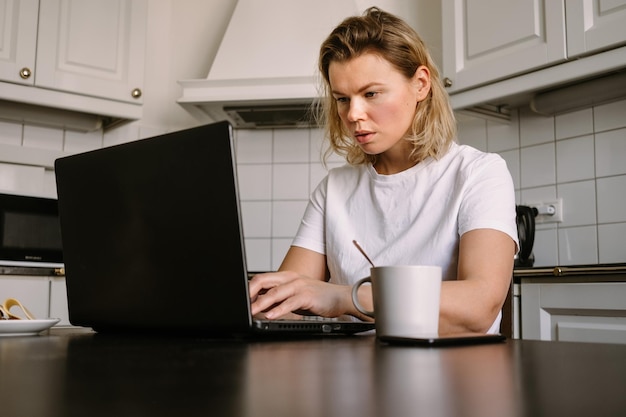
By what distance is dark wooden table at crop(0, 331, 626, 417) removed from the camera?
277 mm

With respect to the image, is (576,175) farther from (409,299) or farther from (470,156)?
(409,299)

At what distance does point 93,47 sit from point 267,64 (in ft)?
2.34

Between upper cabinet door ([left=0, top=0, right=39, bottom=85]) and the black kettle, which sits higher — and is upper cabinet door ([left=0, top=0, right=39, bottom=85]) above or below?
above

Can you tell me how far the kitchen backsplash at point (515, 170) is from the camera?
2.23 m

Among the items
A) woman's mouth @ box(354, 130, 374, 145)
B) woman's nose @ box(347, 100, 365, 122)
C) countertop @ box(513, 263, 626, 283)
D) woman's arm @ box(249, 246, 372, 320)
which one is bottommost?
woman's arm @ box(249, 246, 372, 320)

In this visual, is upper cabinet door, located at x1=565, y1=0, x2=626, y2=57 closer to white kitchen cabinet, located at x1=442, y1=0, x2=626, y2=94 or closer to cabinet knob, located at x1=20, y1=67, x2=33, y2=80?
white kitchen cabinet, located at x1=442, y1=0, x2=626, y2=94

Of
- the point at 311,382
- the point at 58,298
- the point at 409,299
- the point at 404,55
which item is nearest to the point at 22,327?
→ the point at 409,299

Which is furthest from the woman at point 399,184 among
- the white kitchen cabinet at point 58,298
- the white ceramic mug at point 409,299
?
the white kitchen cabinet at point 58,298

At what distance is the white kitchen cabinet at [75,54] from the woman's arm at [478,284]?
6.41 feet

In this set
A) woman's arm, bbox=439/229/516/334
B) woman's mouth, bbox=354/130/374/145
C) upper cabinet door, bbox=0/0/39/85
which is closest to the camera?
woman's arm, bbox=439/229/516/334

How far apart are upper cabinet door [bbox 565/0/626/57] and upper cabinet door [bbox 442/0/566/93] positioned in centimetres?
3

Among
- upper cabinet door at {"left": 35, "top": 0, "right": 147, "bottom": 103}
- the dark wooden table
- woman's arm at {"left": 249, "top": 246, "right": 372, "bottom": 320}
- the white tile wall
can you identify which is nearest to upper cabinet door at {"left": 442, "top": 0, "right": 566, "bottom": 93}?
the white tile wall

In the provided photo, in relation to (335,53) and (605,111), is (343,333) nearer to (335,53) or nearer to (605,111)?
(335,53)

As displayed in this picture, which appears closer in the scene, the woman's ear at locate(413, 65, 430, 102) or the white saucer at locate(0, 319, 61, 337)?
the white saucer at locate(0, 319, 61, 337)
